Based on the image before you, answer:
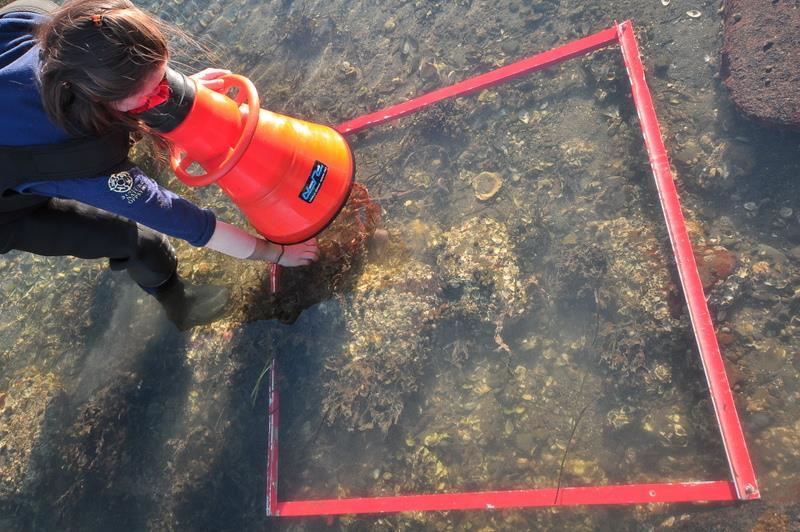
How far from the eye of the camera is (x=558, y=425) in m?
3.22

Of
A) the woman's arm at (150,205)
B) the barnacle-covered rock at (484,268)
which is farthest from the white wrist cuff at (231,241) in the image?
the barnacle-covered rock at (484,268)

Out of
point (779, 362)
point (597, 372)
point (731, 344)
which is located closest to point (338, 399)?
point (597, 372)

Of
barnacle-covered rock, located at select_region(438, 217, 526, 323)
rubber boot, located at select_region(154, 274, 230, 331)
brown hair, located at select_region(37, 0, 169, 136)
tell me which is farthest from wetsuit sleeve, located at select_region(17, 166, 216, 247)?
barnacle-covered rock, located at select_region(438, 217, 526, 323)

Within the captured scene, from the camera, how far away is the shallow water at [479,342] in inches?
124

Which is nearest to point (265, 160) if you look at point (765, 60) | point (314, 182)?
point (314, 182)

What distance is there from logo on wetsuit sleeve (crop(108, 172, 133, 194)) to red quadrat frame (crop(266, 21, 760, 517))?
168 centimetres

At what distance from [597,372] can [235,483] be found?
2528 millimetres

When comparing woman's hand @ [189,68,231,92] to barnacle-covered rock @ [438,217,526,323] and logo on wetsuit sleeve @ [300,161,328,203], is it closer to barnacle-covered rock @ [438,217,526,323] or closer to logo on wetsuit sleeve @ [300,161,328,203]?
logo on wetsuit sleeve @ [300,161,328,203]

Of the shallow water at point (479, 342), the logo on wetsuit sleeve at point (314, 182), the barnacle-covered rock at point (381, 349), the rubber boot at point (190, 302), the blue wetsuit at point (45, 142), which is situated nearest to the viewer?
the blue wetsuit at point (45, 142)

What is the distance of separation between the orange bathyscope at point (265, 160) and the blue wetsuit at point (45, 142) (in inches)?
7.5

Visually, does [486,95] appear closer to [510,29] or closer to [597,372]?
[510,29]

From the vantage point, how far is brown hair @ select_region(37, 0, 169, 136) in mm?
1709

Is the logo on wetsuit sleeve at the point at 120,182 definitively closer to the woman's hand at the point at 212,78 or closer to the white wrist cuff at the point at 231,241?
the white wrist cuff at the point at 231,241

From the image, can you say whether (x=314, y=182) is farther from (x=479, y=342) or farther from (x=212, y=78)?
(x=479, y=342)
